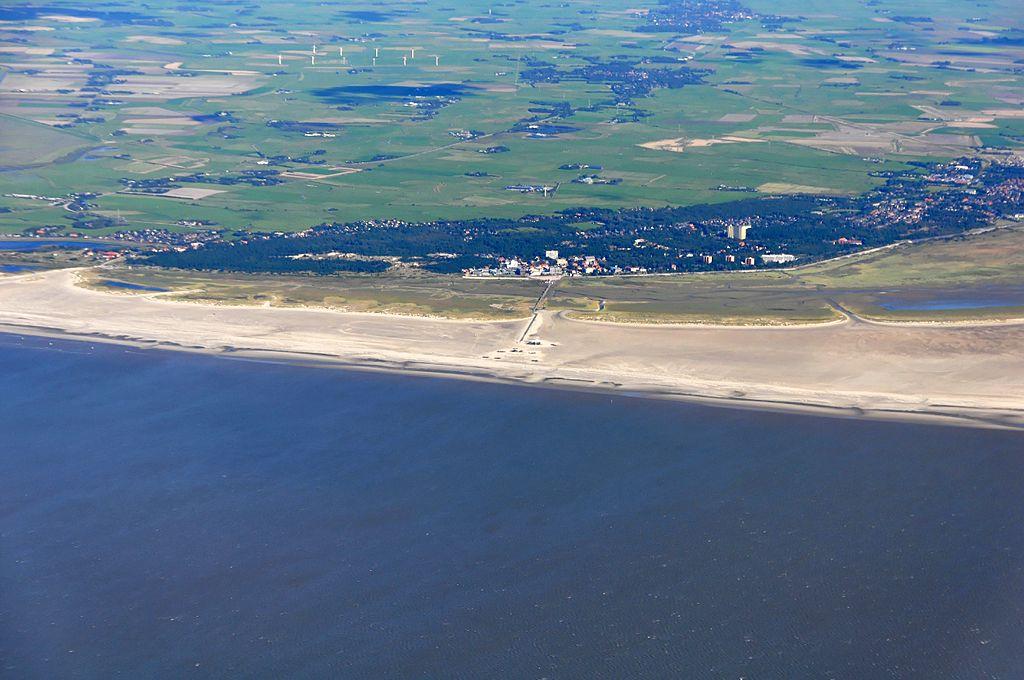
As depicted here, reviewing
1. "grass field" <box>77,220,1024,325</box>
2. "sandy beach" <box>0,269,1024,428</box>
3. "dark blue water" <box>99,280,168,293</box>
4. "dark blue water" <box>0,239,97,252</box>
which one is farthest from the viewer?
"dark blue water" <box>0,239,97,252</box>

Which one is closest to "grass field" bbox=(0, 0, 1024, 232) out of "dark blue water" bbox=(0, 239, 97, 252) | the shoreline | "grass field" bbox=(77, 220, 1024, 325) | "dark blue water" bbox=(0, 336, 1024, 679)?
"dark blue water" bbox=(0, 239, 97, 252)

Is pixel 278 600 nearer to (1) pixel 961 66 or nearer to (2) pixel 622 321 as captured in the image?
(2) pixel 622 321

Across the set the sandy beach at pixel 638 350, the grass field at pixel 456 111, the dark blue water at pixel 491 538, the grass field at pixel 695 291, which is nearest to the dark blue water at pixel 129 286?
the grass field at pixel 695 291

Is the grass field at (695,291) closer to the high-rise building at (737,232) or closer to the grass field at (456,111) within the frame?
the high-rise building at (737,232)

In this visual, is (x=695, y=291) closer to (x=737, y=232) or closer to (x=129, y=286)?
(x=737, y=232)

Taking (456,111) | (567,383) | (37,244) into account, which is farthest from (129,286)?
(456,111)

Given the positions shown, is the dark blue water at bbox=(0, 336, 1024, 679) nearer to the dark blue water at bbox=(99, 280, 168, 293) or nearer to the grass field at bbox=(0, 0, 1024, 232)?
the dark blue water at bbox=(99, 280, 168, 293)
